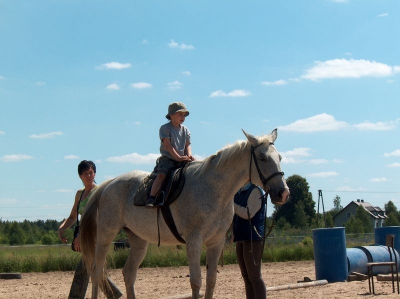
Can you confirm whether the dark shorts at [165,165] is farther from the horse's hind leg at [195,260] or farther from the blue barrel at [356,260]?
the blue barrel at [356,260]

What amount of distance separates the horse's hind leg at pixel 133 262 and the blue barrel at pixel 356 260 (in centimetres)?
552

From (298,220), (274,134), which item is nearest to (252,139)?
(274,134)

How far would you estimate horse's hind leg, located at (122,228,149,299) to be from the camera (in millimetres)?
7738

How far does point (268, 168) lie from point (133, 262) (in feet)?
8.44

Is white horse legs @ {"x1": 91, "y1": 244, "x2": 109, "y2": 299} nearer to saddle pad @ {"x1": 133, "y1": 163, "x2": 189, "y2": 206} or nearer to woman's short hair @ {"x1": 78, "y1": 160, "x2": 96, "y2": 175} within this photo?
saddle pad @ {"x1": 133, "y1": 163, "x2": 189, "y2": 206}

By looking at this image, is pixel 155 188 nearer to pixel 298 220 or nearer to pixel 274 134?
pixel 274 134

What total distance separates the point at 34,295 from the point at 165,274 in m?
4.54

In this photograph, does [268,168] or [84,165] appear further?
[84,165]

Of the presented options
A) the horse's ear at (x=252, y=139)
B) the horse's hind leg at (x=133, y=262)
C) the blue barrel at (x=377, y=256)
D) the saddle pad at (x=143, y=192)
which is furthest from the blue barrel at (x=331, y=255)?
the horse's ear at (x=252, y=139)

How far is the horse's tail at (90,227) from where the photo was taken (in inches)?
316

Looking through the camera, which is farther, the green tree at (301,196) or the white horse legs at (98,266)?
the green tree at (301,196)

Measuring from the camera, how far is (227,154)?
259 inches

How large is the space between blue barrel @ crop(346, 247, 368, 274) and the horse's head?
6.36 meters

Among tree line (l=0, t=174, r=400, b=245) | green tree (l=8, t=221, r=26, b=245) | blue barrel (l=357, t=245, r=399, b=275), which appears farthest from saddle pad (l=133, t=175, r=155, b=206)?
green tree (l=8, t=221, r=26, b=245)
